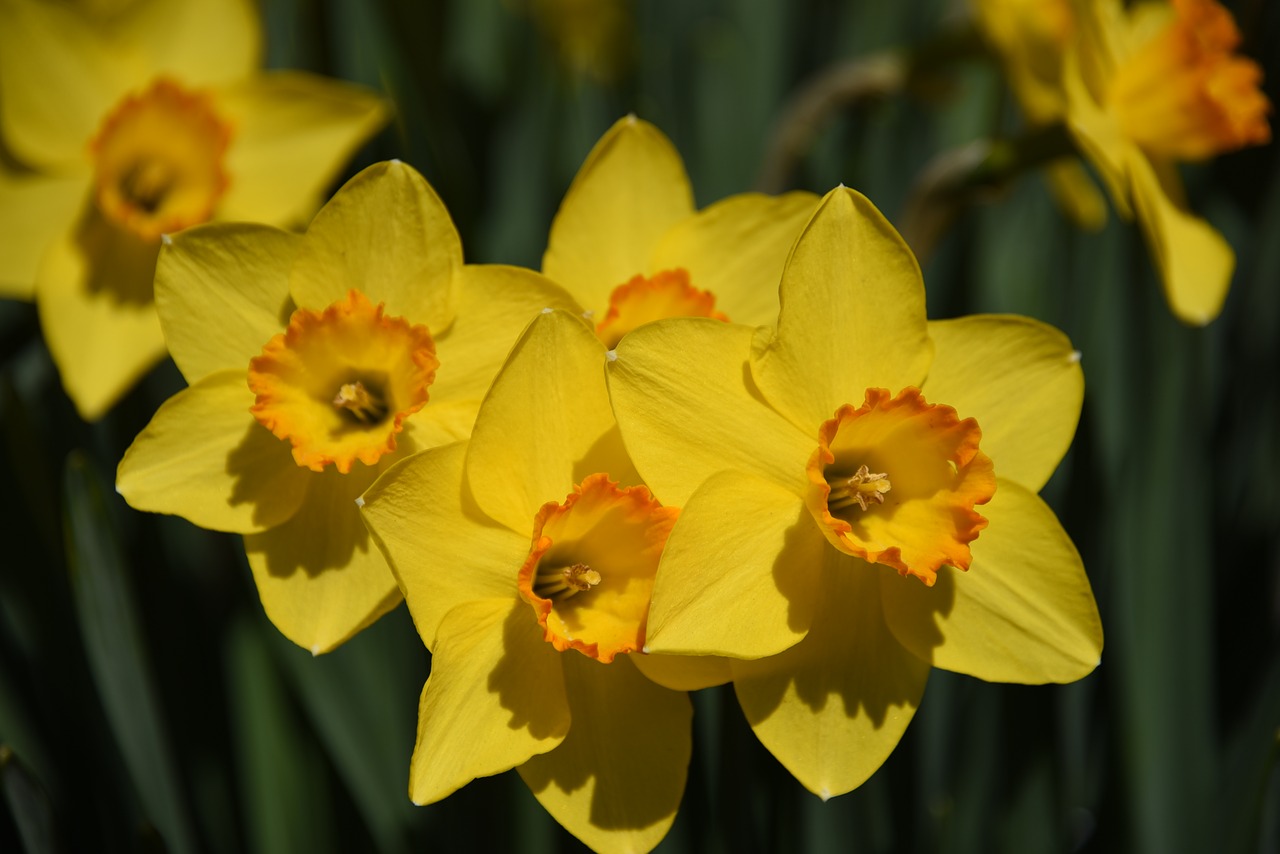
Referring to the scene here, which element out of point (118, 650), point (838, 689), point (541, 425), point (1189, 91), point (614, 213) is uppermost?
point (1189, 91)

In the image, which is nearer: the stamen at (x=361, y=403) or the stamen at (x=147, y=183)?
the stamen at (x=361, y=403)

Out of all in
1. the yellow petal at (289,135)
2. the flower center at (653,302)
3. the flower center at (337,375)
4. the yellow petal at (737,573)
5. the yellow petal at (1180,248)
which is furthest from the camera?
the yellow petal at (289,135)

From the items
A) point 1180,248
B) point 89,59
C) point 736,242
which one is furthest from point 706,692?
point 89,59

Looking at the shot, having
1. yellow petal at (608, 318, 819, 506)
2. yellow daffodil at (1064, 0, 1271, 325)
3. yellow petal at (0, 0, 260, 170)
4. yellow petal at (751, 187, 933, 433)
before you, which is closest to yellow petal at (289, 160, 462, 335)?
yellow petal at (608, 318, 819, 506)

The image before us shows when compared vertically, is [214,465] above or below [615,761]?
above

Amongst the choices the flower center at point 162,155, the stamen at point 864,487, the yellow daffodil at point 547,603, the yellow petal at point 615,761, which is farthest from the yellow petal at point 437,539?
the flower center at point 162,155

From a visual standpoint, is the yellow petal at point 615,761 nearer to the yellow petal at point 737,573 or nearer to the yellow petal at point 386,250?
the yellow petal at point 737,573

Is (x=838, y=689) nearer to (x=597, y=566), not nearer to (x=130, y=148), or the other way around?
(x=597, y=566)
